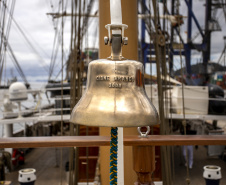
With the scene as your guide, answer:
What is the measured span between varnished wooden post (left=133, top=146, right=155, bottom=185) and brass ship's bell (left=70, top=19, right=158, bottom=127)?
693 millimetres

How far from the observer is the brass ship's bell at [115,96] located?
0.92 metres

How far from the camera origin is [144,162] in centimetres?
166

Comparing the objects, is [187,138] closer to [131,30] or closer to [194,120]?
[131,30]

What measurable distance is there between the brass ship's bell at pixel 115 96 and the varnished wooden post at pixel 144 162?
0.69 metres

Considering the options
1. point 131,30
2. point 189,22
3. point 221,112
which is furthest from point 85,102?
point 189,22

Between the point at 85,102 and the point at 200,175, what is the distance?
6.56m

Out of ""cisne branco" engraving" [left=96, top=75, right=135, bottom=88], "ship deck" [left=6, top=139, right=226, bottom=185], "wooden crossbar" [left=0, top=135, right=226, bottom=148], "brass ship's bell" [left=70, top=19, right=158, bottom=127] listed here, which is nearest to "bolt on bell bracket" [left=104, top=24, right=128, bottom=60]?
"brass ship's bell" [left=70, top=19, right=158, bottom=127]

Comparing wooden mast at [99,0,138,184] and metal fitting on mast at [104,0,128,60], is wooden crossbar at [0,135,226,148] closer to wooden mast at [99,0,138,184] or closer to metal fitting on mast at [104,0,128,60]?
wooden mast at [99,0,138,184]

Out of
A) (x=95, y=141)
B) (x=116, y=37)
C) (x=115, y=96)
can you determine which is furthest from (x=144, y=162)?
(x=116, y=37)

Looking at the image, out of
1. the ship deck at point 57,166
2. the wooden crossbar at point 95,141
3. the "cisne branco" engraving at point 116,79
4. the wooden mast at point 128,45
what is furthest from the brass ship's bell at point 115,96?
the ship deck at point 57,166

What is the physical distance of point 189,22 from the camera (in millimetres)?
20719

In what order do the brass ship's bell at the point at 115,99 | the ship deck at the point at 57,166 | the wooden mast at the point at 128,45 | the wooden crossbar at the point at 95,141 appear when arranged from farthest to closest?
1. the ship deck at the point at 57,166
2. the wooden mast at the point at 128,45
3. the wooden crossbar at the point at 95,141
4. the brass ship's bell at the point at 115,99

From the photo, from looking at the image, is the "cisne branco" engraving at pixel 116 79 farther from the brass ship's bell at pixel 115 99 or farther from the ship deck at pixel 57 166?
the ship deck at pixel 57 166

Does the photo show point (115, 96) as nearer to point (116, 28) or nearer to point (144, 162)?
point (116, 28)
